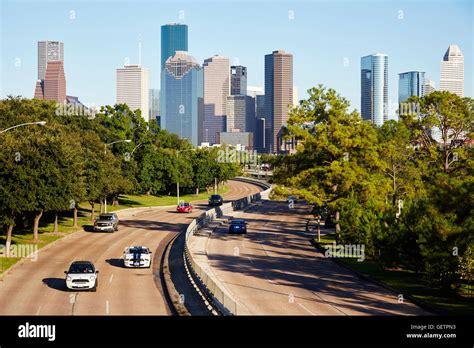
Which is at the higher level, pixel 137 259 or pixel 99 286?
pixel 137 259

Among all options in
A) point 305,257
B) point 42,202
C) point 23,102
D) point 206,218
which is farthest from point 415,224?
point 23,102

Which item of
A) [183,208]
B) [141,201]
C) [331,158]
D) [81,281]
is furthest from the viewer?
[141,201]

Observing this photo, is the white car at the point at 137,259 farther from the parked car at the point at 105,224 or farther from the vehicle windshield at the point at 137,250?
the parked car at the point at 105,224

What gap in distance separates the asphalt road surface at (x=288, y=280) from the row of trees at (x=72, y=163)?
1213 cm

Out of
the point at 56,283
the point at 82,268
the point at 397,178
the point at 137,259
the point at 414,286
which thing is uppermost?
the point at 397,178

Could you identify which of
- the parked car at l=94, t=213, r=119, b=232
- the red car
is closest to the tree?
the parked car at l=94, t=213, r=119, b=232

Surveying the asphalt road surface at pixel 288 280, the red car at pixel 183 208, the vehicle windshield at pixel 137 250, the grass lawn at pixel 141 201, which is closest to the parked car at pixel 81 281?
the asphalt road surface at pixel 288 280

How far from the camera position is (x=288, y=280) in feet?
132

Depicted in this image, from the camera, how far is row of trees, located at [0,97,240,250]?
48750 mm

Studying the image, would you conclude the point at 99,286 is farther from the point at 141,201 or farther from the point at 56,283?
the point at 141,201

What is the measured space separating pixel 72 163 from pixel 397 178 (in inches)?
1103

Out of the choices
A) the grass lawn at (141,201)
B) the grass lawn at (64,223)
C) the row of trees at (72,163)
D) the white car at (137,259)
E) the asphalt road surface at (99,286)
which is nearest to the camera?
the asphalt road surface at (99,286)

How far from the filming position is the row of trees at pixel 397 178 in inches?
1286

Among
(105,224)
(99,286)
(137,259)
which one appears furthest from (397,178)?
(99,286)
